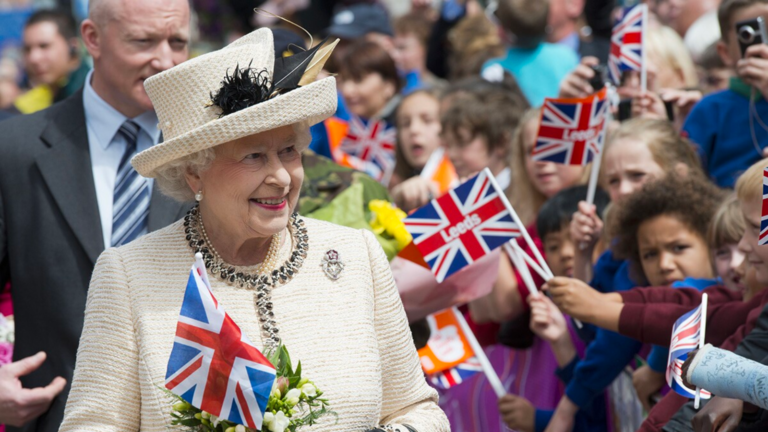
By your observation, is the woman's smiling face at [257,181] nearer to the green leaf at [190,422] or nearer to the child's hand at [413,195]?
the green leaf at [190,422]

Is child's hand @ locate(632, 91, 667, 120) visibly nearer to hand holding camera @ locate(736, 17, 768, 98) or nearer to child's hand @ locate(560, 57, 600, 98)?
child's hand @ locate(560, 57, 600, 98)

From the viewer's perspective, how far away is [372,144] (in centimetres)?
898

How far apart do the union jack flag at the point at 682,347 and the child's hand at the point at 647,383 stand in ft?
3.17

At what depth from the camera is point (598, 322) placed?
14.4 feet

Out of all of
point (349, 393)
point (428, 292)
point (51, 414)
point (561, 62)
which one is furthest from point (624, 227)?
point (561, 62)

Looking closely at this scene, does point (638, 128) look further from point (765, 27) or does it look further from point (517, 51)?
point (517, 51)

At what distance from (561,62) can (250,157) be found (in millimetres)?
5809

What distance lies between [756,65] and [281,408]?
3.16m

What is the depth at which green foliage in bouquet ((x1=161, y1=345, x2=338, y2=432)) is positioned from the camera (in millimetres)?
2859

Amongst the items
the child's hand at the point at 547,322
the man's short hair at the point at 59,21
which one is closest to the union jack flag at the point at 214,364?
the child's hand at the point at 547,322

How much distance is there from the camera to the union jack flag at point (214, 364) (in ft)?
9.18

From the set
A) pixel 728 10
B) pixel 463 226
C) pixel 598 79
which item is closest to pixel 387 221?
pixel 463 226

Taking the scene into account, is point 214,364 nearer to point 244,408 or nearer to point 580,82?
point 244,408

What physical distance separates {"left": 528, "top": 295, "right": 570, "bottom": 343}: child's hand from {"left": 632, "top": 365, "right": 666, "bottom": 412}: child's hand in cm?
51
